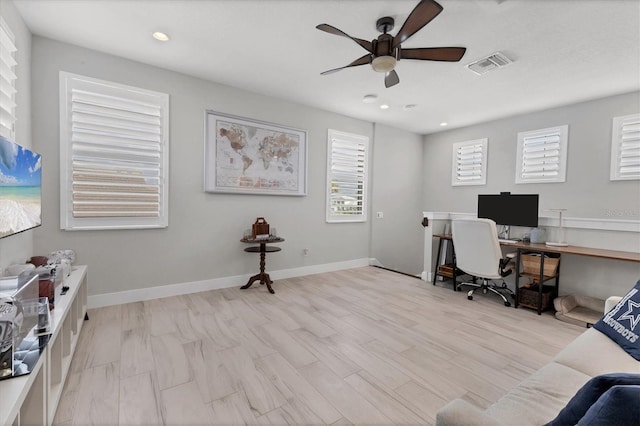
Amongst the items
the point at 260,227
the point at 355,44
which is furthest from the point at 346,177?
the point at 355,44

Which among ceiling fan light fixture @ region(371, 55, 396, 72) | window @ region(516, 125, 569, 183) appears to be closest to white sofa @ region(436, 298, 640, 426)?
ceiling fan light fixture @ region(371, 55, 396, 72)

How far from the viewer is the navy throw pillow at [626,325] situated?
4.81ft

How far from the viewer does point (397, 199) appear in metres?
5.70

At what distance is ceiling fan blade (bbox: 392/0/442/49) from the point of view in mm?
1708

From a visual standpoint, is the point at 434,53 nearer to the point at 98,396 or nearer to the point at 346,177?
the point at 346,177

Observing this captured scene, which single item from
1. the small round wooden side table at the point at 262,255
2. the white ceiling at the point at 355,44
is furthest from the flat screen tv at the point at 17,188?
the small round wooden side table at the point at 262,255

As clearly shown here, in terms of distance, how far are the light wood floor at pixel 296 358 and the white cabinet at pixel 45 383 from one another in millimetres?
119

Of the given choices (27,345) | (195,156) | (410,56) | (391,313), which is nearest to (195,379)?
(27,345)

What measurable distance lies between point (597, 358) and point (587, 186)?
137 inches

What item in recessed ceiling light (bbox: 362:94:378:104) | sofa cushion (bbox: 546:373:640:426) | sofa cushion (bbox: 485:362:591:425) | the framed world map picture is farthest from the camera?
recessed ceiling light (bbox: 362:94:378:104)

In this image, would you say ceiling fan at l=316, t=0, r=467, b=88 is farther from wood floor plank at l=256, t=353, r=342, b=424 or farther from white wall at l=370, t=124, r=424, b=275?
white wall at l=370, t=124, r=424, b=275

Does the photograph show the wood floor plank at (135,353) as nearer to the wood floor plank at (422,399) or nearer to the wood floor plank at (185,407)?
the wood floor plank at (185,407)

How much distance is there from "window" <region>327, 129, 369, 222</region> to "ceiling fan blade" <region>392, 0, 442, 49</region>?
2768 mm

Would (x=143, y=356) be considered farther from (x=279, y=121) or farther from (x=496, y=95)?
(x=496, y=95)
